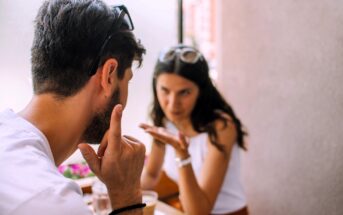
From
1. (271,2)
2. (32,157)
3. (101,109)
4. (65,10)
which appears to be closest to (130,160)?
(101,109)

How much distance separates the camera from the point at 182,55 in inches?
58.2

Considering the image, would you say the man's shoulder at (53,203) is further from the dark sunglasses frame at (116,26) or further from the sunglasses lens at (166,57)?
the sunglasses lens at (166,57)

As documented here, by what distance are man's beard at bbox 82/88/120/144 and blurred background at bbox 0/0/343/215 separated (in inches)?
7.0

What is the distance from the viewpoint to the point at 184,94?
150cm

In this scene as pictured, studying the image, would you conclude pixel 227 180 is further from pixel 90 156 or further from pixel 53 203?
pixel 53 203

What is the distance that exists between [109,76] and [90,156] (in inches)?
7.3

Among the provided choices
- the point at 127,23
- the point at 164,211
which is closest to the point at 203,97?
the point at 164,211

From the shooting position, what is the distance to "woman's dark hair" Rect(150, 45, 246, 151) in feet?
4.82

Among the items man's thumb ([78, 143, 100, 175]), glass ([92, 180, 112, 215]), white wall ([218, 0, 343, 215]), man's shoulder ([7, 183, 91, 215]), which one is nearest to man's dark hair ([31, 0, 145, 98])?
Result: man's thumb ([78, 143, 100, 175])

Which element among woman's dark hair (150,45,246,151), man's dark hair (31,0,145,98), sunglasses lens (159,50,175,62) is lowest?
woman's dark hair (150,45,246,151)

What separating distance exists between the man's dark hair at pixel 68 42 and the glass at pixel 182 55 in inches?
27.3

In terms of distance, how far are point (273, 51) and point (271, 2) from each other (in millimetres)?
204

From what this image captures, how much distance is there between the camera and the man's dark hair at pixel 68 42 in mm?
746

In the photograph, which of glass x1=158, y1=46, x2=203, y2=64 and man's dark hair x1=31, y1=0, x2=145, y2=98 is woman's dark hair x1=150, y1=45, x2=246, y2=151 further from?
man's dark hair x1=31, y1=0, x2=145, y2=98
